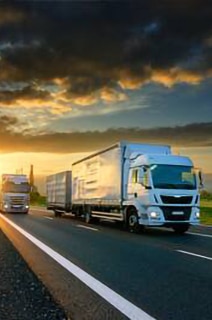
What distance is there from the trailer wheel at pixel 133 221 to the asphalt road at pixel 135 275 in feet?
14.8

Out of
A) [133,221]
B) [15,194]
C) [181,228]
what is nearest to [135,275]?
[133,221]

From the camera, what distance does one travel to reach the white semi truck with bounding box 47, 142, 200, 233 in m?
21.0

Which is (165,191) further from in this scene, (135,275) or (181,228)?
(135,275)

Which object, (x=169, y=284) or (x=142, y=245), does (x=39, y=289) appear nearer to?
(x=169, y=284)

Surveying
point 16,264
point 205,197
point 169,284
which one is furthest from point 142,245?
point 205,197

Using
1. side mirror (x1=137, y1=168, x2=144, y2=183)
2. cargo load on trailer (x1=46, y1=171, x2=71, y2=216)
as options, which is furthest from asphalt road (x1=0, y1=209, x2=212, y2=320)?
cargo load on trailer (x1=46, y1=171, x2=71, y2=216)

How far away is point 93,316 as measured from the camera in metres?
6.57

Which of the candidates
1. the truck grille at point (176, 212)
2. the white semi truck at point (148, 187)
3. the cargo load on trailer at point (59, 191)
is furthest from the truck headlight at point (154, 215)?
the cargo load on trailer at point (59, 191)

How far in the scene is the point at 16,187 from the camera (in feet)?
144

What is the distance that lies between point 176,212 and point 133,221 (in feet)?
6.73

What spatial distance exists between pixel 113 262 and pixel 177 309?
5.09m

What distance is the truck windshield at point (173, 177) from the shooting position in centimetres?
2112

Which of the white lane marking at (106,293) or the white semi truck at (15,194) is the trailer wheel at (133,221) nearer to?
the white lane marking at (106,293)

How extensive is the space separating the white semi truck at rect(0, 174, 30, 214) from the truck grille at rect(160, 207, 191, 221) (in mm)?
24234
